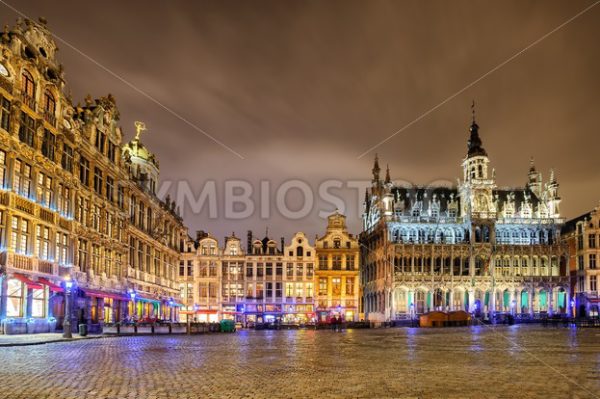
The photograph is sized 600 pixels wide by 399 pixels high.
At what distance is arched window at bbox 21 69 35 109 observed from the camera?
3579 cm

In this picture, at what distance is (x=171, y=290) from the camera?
73.1 metres

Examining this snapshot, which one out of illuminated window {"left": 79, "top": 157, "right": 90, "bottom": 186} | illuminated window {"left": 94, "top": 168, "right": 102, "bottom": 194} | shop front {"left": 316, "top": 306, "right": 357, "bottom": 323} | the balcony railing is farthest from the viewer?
shop front {"left": 316, "top": 306, "right": 357, "bottom": 323}

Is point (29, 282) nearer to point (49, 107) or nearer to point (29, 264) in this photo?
point (29, 264)

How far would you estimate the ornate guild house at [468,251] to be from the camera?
312 ft

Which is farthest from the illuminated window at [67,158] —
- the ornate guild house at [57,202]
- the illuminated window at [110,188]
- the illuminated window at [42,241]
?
the illuminated window at [110,188]

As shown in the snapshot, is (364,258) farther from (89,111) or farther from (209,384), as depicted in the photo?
(209,384)

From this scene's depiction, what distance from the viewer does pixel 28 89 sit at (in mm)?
37000

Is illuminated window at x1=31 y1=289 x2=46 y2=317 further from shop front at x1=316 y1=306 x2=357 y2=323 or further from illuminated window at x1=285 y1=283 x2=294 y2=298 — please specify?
shop front at x1=316 y1=306 x2=357 y2=323

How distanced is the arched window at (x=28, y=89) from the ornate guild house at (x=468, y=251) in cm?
6485

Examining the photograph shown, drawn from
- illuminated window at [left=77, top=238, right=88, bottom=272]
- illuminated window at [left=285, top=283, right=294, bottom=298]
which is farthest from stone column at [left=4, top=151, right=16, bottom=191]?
illuminated window at [left=285, top=283, right=294, bottom=298]

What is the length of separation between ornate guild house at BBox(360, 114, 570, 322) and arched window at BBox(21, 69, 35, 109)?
6485 centimetres

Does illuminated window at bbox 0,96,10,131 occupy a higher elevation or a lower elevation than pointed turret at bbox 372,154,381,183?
lower

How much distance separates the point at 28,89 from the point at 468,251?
240 ft

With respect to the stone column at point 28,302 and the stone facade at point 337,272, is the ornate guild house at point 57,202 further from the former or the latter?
the stone facade at point 337,272
